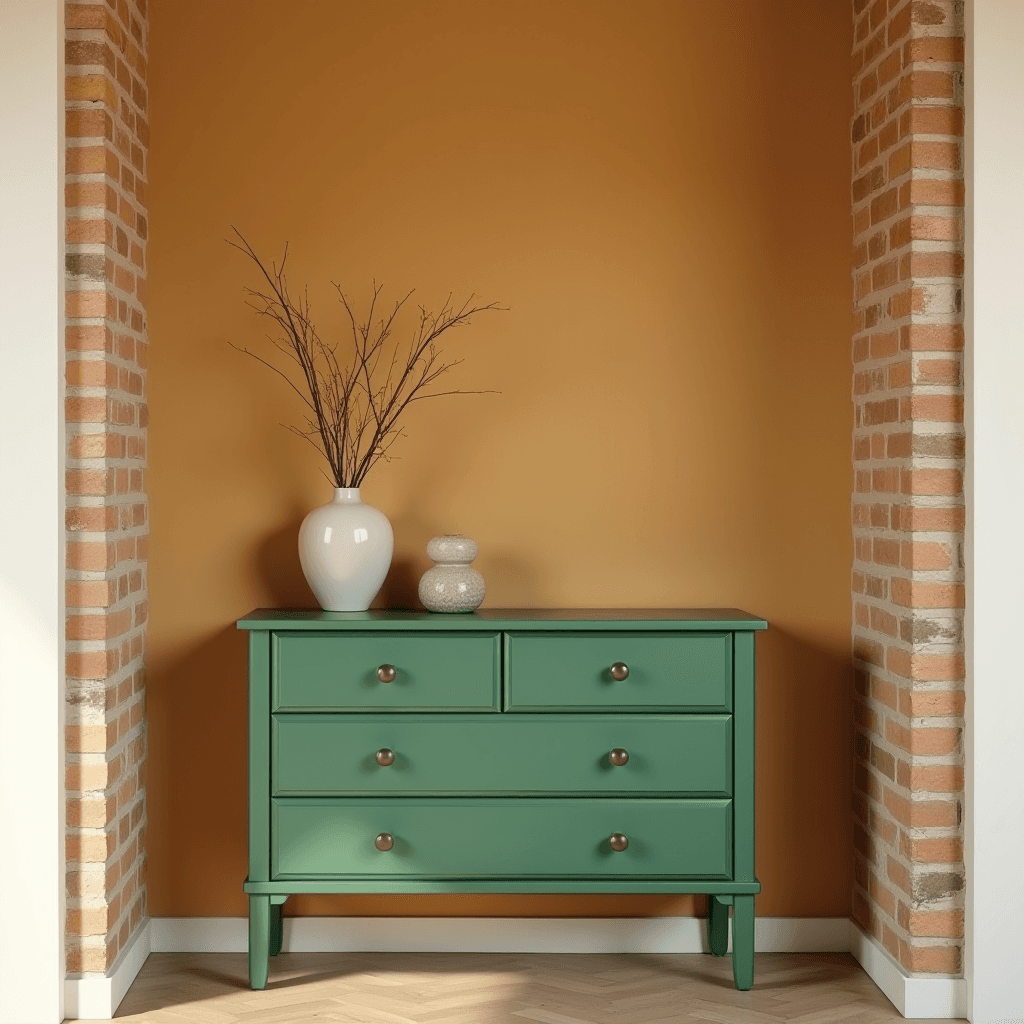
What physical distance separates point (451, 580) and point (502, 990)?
3.16 ft

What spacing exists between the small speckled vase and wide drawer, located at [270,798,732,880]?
1.49ft

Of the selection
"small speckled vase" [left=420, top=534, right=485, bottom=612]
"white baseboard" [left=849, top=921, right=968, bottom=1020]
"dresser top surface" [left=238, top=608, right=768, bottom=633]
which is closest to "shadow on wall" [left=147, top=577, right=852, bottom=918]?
"small speckled vase" [left=420, top=534, right=485, bottom=612]

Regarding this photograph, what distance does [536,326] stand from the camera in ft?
10.1

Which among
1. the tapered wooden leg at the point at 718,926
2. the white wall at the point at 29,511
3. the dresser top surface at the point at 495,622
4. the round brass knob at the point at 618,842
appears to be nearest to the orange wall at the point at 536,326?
the tapered wooden leg at the point at 718,926

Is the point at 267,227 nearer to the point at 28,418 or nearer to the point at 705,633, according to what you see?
the point at 28,418

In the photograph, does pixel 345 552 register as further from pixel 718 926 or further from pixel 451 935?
pixel 718 926

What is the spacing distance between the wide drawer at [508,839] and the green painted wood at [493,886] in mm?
14

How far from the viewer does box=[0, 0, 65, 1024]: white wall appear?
2.53 meters

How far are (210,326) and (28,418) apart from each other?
644 millimetres

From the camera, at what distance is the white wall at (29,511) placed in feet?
8.29

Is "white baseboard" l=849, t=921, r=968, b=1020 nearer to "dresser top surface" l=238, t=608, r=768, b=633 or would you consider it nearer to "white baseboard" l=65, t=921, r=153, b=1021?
"dresser top surface" l=238, t=608, r=768, b=633

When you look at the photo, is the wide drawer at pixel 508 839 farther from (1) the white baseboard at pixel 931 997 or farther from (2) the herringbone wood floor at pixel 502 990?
(1) the white baseboard at pixel 931 997

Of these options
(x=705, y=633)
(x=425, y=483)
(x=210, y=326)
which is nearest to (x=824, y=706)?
(x=705, y=633)

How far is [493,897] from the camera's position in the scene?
3053 millimetres
